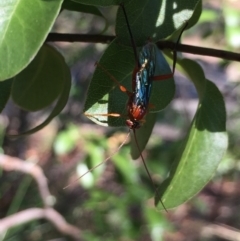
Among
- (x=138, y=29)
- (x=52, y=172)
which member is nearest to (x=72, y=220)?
(x=52, y=172)

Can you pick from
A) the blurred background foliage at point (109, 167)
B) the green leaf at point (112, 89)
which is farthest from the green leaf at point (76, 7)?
the blurred background foliage at point (109, 167)

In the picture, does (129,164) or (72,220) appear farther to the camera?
(72,220)

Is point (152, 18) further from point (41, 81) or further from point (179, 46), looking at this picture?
point (41, 81)

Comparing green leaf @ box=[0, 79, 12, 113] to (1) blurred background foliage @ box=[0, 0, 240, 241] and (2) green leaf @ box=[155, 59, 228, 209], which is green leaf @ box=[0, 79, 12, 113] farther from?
(1) blurred background foliage @ box=[0, 0, 240, 241]

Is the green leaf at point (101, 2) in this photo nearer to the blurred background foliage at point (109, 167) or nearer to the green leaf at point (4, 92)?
the green leaf at point (4, 92)

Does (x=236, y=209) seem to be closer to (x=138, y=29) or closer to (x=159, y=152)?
(x=159, y=152)

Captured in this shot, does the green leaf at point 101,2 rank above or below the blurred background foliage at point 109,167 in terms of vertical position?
above
